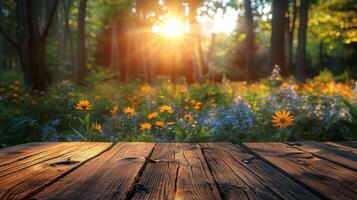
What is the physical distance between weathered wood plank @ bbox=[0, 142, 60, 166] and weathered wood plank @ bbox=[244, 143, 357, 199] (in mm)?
1325

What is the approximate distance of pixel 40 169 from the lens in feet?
5.75

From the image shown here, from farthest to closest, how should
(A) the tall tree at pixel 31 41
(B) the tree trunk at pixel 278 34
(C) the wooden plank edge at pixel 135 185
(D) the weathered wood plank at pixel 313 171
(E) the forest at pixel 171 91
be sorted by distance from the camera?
1. (B) the tree trunk at pixel 278 34
2. (A) the tall tree at pixel 31 41
3. (E) the forest at pixel 171 91
4. (D) the weathered wood plank at pixel 313 171
5. (C) the wooden plank edge at pixel 135 185

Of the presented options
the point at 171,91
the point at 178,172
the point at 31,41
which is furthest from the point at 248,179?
the point at 31,41

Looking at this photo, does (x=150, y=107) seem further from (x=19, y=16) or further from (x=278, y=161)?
(x=19, y=16)

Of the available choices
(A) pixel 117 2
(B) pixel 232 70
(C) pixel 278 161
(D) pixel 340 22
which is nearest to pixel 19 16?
(C) pixel 278 161

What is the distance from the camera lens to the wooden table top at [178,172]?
137 centimetres

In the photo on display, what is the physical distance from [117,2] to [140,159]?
729 inches

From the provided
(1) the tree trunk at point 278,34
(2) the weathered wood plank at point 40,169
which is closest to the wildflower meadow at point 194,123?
(2) the weathered wood plank at point 40,169

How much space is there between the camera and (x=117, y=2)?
19.5 metres

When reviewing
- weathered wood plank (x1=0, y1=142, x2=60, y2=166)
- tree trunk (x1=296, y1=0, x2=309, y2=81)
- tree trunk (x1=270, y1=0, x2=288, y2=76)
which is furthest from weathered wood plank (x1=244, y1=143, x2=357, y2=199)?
tree trunk (x1=296, y1=0, x2=309, y2=81)

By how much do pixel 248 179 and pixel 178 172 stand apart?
324 mm

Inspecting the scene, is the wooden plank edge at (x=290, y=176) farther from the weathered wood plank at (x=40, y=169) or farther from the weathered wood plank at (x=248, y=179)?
the weathered wood plank at (x=40, y=169)

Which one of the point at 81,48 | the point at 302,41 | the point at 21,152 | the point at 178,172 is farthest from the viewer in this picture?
the point at 302,41

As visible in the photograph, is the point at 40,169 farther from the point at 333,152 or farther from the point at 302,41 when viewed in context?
the point at 302,41
